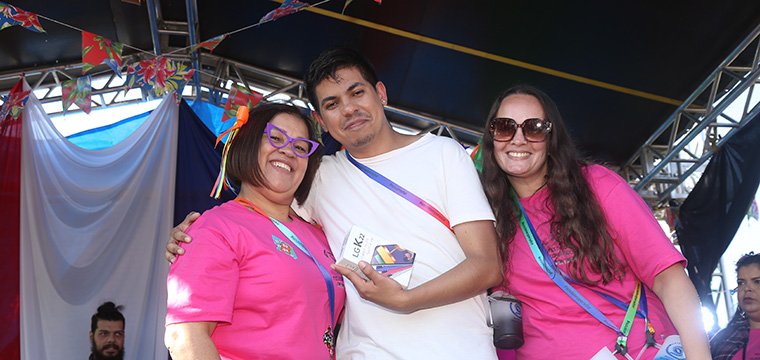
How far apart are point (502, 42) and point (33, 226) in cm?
388

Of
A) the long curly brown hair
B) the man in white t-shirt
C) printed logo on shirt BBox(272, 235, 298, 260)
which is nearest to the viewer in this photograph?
the man in white t-shirt

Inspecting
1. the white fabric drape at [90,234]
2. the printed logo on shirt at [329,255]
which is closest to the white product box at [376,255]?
the printed logo on shirt at [329,255]

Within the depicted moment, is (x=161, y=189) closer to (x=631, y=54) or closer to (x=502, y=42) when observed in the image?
(x=502, y=42)

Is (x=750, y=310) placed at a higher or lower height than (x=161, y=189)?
lower

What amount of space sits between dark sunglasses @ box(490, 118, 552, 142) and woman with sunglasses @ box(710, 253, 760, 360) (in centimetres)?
328

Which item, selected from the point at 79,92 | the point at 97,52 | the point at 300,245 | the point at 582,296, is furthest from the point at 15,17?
the point at 582,296

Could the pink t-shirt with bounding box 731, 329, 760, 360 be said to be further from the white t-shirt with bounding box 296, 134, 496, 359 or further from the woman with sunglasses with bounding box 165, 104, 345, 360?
the woman with sunglasses with bounding box 165, 104, 345, 360

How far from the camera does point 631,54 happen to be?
201 inches

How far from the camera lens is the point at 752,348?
4473mm

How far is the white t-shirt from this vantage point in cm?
185

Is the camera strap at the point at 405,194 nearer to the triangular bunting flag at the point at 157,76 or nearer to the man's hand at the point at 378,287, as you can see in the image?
the man's hand at the point at 378,287

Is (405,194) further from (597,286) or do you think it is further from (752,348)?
(752,348)

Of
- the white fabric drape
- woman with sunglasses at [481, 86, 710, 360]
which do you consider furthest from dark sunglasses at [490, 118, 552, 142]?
the white fabric drape

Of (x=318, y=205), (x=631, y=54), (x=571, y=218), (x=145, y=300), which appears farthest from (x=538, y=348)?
(x=631, y=54)
